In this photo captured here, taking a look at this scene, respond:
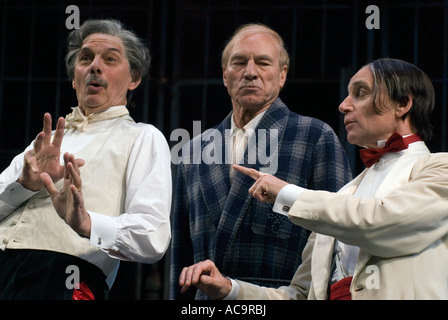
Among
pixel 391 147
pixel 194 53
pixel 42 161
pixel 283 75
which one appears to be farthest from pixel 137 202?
pixel 194 53

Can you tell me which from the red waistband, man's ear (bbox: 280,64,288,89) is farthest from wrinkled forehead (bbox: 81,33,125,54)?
the red waistband

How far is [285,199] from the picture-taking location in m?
3.14

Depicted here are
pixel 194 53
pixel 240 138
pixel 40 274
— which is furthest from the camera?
pixel 194 53

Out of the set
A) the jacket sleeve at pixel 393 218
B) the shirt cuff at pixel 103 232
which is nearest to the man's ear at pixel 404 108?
the jacket sleeve at pixel 393 218

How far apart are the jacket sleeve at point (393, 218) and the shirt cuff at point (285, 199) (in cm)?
9

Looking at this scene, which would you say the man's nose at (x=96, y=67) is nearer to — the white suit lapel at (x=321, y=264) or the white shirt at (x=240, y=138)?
the white shirt at (x=240, y=138)

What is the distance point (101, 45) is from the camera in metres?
3.88

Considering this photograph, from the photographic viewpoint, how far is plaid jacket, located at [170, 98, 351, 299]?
3.69 meters

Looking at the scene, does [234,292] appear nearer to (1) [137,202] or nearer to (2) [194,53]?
(1) [137,202]

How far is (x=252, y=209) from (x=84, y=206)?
0.72 meters
